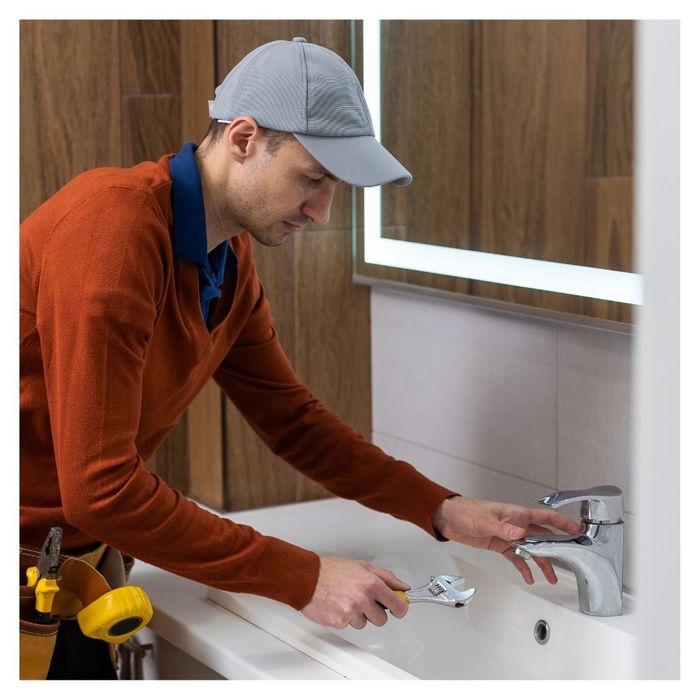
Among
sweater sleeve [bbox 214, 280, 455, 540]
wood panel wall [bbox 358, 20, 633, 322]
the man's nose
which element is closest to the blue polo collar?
the man's nose

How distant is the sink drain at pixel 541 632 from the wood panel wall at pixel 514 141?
38 centimetres

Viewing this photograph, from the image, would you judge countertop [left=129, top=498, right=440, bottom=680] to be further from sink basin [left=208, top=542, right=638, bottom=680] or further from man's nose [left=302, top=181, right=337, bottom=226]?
man's nose [left=302, top=181, right=337, bottom=226]

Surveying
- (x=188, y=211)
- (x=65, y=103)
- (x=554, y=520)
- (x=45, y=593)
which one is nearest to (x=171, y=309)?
(x=188, y=211)

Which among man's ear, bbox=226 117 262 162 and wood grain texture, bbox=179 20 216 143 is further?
wood grain texture, bbox=179 20 216 143

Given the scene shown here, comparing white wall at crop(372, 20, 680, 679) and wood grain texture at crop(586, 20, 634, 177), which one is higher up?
wood grain texture at crop(586, 20, 634, 177)

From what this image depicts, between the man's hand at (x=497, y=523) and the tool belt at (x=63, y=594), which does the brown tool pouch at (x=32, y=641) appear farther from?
the man's hand at (x=497, y=523)

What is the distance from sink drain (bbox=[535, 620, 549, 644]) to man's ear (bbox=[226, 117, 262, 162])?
26.1 inches

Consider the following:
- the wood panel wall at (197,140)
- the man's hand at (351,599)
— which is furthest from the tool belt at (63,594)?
the wood panel wall at (197,140)

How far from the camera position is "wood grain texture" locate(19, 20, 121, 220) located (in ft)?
5.52

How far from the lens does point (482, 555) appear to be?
1.52m

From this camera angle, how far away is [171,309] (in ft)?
3.88

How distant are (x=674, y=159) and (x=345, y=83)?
28.1 inches

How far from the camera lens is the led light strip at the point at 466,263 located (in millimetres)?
1330

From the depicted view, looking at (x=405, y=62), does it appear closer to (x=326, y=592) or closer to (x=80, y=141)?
(x=80, y=141)
